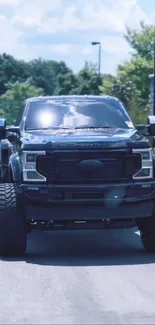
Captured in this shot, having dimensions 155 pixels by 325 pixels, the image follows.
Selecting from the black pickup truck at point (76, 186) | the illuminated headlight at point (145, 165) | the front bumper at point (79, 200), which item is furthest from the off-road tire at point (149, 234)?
the illuminated headlight at point (145, 165)

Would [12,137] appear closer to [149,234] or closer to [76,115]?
[76,115]

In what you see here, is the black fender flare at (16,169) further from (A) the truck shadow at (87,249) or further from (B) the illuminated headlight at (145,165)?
(B) the illuminated headlight at (145,165)

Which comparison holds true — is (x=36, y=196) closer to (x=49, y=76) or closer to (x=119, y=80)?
(x=119, y=80)

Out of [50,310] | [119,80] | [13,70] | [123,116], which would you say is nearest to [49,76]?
[119,80]

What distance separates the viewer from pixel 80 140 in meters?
10.8

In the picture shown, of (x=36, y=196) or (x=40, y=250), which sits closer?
(x=36, y=196)

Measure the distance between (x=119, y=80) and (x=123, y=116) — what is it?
148 feet

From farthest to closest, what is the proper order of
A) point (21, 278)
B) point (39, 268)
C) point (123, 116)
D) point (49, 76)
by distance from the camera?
point (49, 76)
point (123, 116)
point (39, 268)
point (21, 278)

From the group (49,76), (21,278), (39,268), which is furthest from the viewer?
(49,76)

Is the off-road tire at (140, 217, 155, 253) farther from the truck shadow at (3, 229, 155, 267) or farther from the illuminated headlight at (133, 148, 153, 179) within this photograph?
the illuminated headlight at (133, 148, 153, 179)

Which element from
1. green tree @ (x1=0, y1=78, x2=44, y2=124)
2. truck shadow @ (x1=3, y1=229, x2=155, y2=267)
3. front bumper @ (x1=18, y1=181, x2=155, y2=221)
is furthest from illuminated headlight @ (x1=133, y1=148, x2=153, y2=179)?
green tree @ (x1=0, y1=78, x2=44, y2=124)

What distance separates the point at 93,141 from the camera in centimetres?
1078

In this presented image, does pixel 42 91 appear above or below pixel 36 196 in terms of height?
below

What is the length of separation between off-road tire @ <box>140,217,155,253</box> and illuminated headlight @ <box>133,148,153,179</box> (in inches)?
23.8
